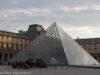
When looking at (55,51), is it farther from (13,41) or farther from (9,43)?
(13,41)

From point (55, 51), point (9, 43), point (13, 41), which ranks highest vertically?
point (13, 41)

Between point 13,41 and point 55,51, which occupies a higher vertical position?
point 13,41

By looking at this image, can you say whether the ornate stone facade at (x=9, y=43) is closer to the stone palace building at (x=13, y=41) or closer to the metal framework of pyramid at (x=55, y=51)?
the stone palace building at (x=13, y=41)

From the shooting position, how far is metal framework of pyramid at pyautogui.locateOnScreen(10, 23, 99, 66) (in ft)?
199

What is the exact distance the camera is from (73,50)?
207 feet

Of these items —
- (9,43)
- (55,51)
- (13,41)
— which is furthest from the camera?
(13,41)

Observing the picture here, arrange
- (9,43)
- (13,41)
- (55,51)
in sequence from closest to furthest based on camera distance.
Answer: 1. (55,51)
2. (9,43)
3. (13,41)

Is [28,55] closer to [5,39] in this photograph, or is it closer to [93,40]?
[5,39]

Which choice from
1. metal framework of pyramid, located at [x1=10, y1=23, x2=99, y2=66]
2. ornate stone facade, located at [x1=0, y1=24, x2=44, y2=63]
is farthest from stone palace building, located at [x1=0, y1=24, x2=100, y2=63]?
metal framework of pyramid, located at [x1=10, y1=23, x2=99, y2=66]

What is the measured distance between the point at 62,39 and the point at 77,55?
4917mm

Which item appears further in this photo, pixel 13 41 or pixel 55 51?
pixel 13 41

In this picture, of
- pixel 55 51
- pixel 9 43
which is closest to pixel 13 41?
pixel 9 43

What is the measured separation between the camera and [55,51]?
62000mm

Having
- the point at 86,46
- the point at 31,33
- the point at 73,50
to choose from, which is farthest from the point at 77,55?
the point at 86,46
